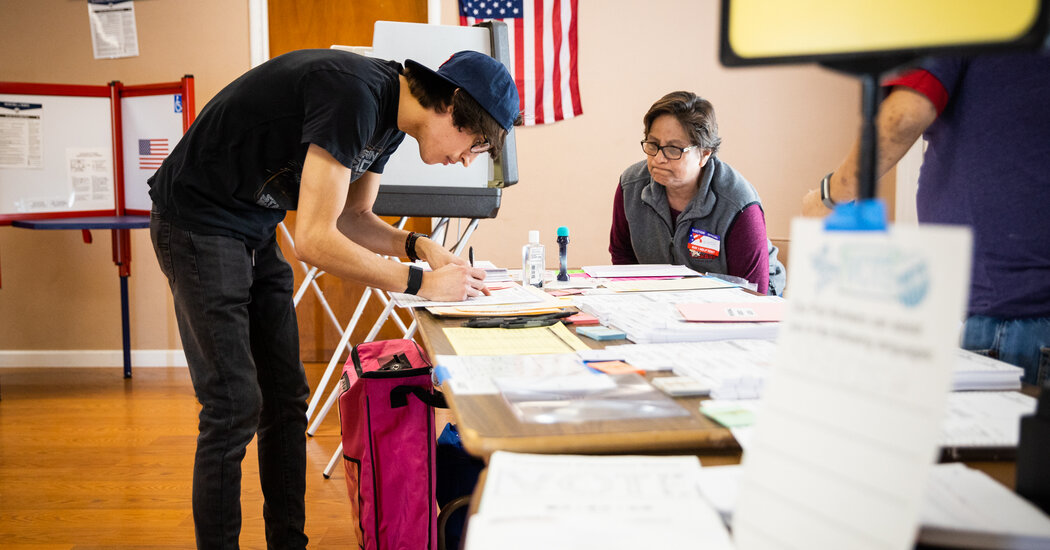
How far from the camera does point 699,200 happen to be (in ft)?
7.23

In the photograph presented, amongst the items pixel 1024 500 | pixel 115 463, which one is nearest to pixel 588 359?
pixel 1024 500

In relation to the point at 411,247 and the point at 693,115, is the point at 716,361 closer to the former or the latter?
the point at 411,247

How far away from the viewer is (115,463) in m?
2.49

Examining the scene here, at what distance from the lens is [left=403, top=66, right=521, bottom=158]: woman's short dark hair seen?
1.46 m

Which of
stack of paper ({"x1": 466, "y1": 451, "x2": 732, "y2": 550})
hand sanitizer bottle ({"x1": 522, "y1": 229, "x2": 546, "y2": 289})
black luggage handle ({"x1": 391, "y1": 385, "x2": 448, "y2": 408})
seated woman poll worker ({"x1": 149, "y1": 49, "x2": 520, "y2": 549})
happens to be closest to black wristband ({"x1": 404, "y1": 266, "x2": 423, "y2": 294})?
seated woman poll worker ({"x1": 149, "y1": 49, "x2": 520, "y2": 549})

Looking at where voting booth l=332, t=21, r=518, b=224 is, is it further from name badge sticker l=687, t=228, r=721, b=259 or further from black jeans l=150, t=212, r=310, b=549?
black jeans l=150, t=212, r=310, b=549

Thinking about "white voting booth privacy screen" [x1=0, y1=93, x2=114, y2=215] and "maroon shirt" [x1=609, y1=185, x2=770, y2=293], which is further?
"white voting booth privacy screen" [x1=0, y1=93, x2=114, y2=215]

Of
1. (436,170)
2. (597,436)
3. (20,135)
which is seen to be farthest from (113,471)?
(597,436)

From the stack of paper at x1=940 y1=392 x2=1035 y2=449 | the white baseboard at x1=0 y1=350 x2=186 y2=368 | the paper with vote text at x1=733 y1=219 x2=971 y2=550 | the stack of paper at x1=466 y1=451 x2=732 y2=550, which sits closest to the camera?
the paper with vote text at x1=733 y1=219 x2=971 y2=550

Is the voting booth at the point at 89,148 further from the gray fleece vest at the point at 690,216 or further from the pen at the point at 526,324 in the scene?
the pen at the point at 526,324

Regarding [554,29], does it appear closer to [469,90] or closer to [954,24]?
[469,90]

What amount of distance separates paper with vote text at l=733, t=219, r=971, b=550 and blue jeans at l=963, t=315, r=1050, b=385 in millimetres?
827

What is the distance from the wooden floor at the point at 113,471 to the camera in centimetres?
199

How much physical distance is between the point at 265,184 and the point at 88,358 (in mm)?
3118
